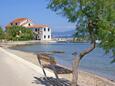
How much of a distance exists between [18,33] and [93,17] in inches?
5091

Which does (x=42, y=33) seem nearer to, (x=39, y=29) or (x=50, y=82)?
(x=39, y=29)

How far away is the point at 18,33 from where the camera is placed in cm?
13900

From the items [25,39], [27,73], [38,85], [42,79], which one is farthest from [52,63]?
[25,39]

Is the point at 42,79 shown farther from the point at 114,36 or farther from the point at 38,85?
the point at 114,36

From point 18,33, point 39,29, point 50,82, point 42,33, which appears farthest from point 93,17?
point 39,29

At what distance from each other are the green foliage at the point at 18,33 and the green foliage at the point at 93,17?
124846 mm

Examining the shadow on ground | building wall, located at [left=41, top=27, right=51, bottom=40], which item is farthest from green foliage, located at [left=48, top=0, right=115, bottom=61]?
building wall, located at [left=41, top=27, right=51, bottom=40]

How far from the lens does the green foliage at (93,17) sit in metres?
10.1

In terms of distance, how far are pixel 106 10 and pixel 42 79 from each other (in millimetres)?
5708

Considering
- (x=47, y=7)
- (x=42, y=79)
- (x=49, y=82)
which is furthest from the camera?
(x=42, y=79)

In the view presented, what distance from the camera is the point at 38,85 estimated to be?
13.5m

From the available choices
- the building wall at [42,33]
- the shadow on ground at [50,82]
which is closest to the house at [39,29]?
the building wall at [42,33]

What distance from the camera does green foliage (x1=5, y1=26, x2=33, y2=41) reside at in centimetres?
13581

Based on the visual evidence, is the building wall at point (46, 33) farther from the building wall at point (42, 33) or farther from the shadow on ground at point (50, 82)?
the shadow on ground at point (50, 82)
